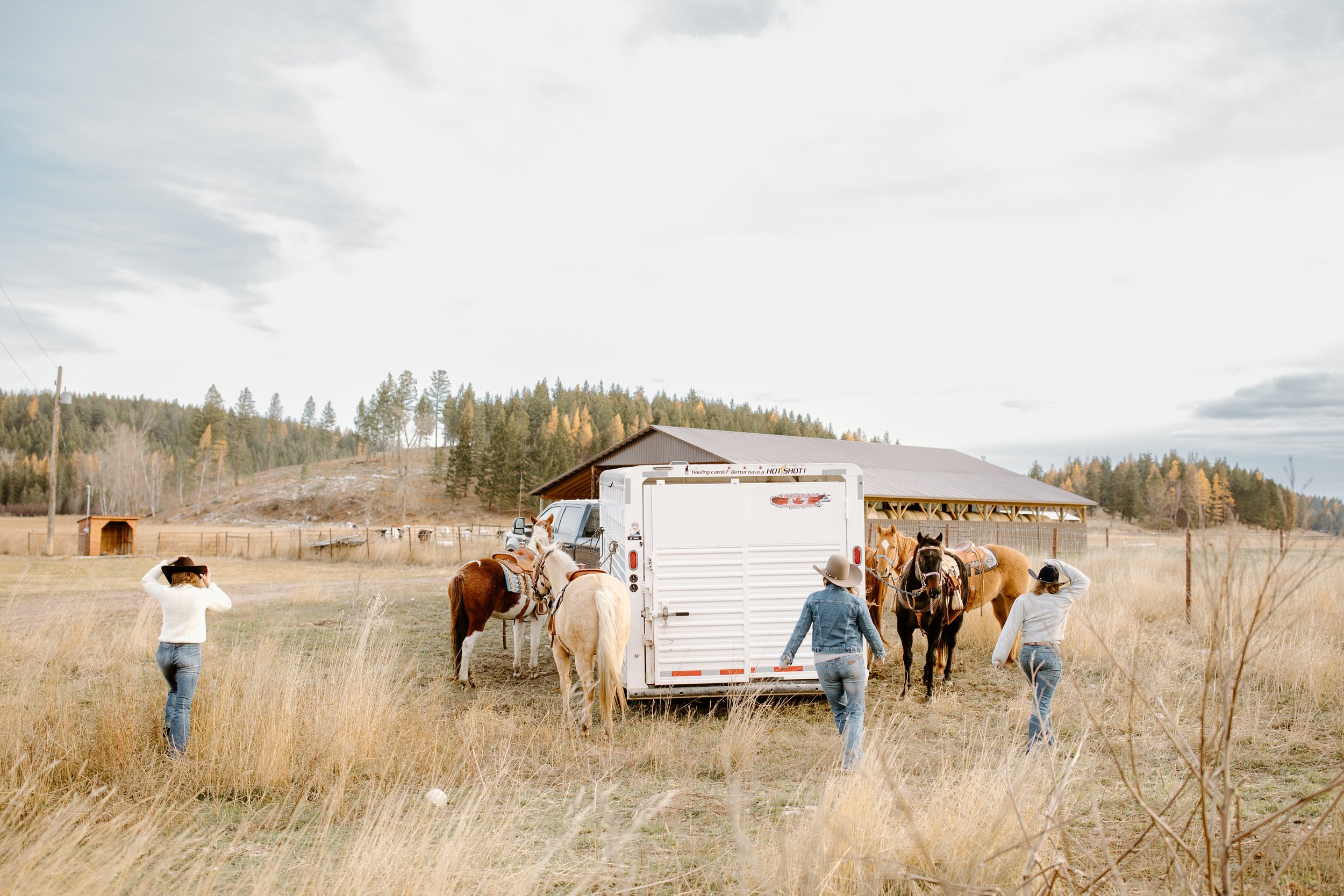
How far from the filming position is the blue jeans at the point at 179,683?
5832mm

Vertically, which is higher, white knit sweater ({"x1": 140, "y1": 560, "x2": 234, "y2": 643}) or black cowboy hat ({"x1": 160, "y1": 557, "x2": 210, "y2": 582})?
black cowboy hat ({"x1": 160, "y1": 557, "x2": 210, "y2": 582})

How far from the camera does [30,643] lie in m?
8.98

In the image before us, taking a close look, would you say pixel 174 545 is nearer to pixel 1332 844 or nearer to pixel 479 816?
Answer: pixel 479 816

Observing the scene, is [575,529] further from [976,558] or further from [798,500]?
[798,500]

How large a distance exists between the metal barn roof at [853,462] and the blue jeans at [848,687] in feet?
78.0

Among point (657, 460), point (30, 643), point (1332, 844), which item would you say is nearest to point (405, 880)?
point (1332, 844)

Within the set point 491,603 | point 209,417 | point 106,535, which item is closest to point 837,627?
point 491,603

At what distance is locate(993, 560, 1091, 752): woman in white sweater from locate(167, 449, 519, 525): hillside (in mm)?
A: 67483

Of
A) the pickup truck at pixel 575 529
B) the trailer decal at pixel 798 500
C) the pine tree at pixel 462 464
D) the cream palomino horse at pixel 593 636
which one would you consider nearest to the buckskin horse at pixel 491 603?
the cream palomino horse at pixel 593 636

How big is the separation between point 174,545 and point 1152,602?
4159 centimetres

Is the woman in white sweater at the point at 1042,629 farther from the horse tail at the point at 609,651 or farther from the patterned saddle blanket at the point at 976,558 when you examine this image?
the patterned saddle blanket at the point at 976,558

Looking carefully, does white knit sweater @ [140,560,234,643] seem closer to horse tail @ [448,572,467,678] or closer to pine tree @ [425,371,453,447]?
horse tail @ [448,572,467,678]

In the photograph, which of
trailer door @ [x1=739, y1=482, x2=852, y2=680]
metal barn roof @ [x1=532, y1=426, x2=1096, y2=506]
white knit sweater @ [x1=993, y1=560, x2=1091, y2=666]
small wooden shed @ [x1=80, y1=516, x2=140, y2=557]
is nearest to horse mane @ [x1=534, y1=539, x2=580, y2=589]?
trailer door @ [x1=739, y1=482, x2=852, y2=680]

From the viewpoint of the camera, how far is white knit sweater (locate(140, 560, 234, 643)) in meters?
6.02
